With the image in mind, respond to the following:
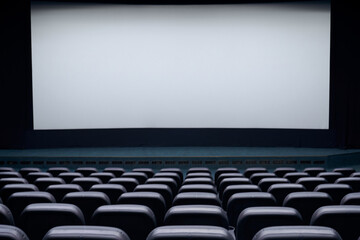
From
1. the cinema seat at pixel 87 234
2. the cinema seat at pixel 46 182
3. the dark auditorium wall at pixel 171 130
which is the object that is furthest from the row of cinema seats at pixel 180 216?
the dark auditorium wall at pixel 171 130

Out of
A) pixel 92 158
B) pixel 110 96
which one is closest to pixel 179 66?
pixel 110 96

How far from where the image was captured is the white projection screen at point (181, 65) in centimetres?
918

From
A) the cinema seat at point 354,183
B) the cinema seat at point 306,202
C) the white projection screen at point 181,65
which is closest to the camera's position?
the cinema seat at point 306,202

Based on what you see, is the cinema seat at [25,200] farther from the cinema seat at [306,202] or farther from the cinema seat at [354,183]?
the cinema seat at [354,183]

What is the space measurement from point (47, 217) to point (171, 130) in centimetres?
732

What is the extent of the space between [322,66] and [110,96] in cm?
519

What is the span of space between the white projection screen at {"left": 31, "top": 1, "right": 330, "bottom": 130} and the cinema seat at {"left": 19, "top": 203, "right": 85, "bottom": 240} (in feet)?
23.3

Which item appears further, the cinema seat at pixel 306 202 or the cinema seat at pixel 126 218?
the cinema seat at pixel 306 202

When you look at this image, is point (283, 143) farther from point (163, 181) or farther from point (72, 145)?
point (163, 181)

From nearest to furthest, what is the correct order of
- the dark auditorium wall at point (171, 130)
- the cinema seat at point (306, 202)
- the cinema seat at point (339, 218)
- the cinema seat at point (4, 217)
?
1. the cinema seat at point (339, 218)
2. the cinema seat at point (4, 217)
3. the cinema seat at point (306, 202)
4. the dark auditorium wall at point (171, 130)

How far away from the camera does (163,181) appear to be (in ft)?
13.4

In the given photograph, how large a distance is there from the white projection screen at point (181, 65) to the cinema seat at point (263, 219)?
7.27 m

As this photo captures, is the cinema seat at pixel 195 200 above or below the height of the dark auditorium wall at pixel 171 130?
below

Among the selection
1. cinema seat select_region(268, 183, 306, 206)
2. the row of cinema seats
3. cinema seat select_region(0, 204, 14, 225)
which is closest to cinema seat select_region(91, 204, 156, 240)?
the row of cinema seats
